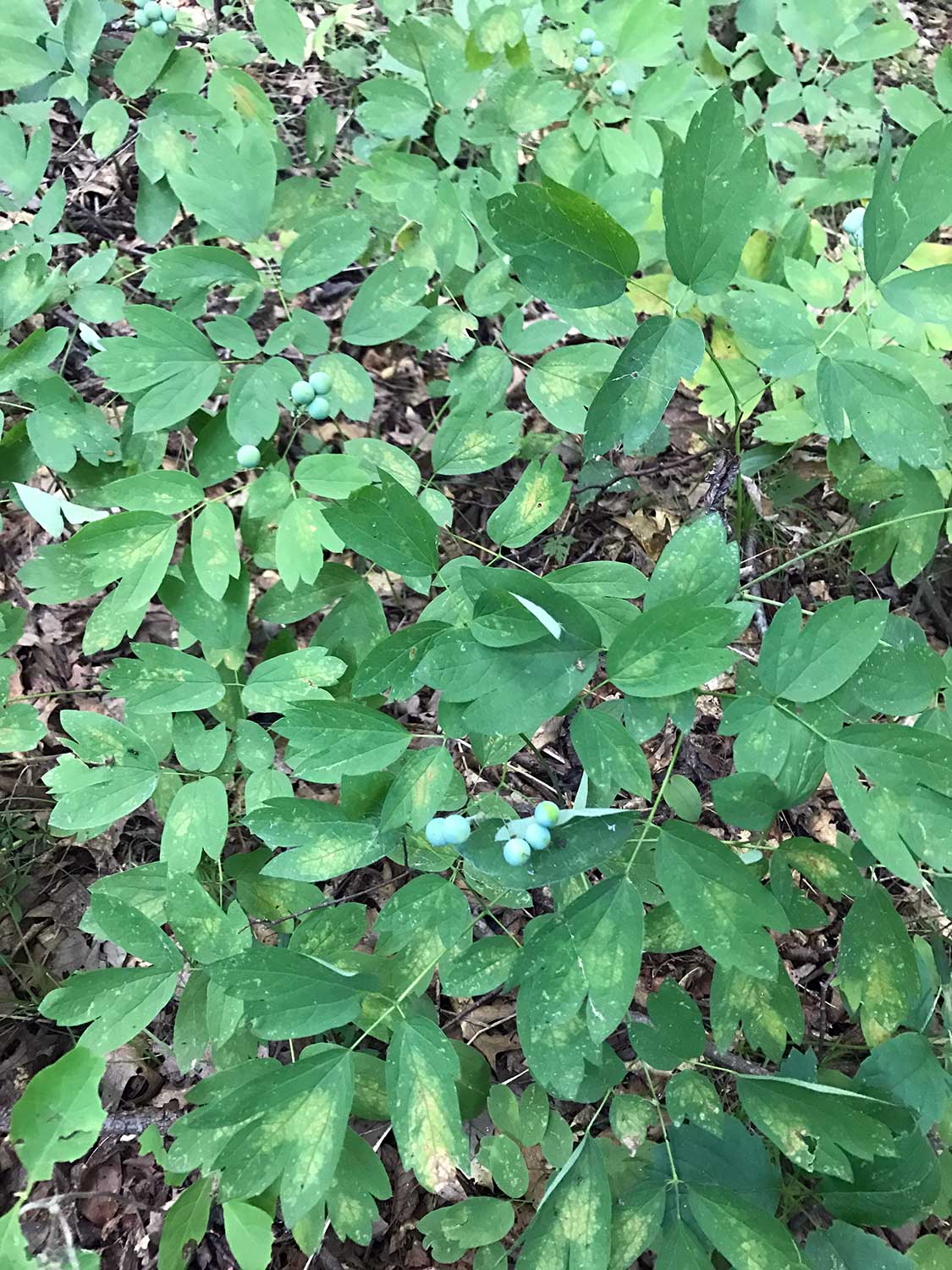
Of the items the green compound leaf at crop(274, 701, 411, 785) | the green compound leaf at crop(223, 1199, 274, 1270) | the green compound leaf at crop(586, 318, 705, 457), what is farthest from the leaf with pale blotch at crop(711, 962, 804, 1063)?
the green compound leaf at crop(586, 318, 705, 457)

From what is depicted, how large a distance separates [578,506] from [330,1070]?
5.56ft

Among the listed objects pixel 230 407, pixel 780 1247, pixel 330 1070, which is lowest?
pixel 780 1247

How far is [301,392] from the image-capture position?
1727 mm

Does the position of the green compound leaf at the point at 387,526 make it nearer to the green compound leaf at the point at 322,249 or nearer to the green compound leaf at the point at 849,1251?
the green compound leaf at the point at 322,249

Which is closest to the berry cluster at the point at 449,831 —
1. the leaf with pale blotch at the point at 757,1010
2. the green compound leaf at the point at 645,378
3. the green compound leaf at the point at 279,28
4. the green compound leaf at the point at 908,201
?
the leaf with pale blotch at the point at 757,1010

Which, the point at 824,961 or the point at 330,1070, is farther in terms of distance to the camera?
the point at 824,961

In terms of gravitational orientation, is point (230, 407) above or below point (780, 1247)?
above

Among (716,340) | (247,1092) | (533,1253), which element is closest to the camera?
(247,1092)

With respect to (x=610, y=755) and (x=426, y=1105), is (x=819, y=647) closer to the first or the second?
(x=610, y=755)

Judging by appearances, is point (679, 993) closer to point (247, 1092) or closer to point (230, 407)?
point (247, 1092)

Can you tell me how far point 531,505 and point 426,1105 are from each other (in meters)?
1.08

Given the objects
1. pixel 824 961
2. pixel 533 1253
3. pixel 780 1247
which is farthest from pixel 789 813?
pixel 533 1253

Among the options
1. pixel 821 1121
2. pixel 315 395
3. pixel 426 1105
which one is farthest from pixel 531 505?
pixel 821 1121

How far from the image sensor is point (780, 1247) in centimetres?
119
